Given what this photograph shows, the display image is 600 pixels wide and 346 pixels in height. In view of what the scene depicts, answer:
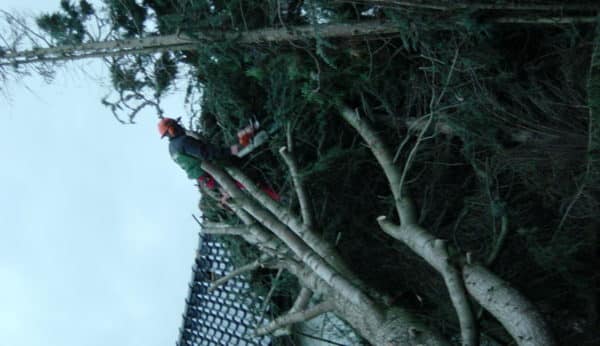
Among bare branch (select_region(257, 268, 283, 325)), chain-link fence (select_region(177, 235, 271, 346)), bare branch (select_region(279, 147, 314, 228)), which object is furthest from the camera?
chain-link fence (select_region(177, 235, 271, 346))

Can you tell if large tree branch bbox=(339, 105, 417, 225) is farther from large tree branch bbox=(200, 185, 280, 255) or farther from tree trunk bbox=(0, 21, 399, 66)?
large tree branch bbox=(200, 185, 280, 255)

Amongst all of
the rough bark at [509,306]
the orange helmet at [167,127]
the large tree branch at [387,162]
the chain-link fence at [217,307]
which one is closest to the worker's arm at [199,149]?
the orange helmet at [167,127]

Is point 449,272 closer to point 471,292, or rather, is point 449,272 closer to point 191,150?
point 471,292

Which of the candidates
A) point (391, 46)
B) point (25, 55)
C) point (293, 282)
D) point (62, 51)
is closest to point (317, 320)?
point (293, 282)

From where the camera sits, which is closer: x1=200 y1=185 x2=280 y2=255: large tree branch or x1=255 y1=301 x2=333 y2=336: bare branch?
x1=255 y1=301 x2=333 y2=336: bare branch

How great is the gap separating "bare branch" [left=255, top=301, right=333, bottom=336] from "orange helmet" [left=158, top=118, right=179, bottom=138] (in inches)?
94.8

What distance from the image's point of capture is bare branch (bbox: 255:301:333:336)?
4360mm

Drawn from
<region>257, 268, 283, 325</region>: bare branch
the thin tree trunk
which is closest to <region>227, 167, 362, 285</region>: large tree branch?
<region>257, 268, 283, 325</region>: bare branch

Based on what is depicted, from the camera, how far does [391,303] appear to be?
3869mm

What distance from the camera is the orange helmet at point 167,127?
5188 mm

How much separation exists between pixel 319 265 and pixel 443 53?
2.10 m

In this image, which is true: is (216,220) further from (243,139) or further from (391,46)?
(391,46)

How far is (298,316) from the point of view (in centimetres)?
478

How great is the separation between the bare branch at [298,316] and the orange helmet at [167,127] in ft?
7.90
